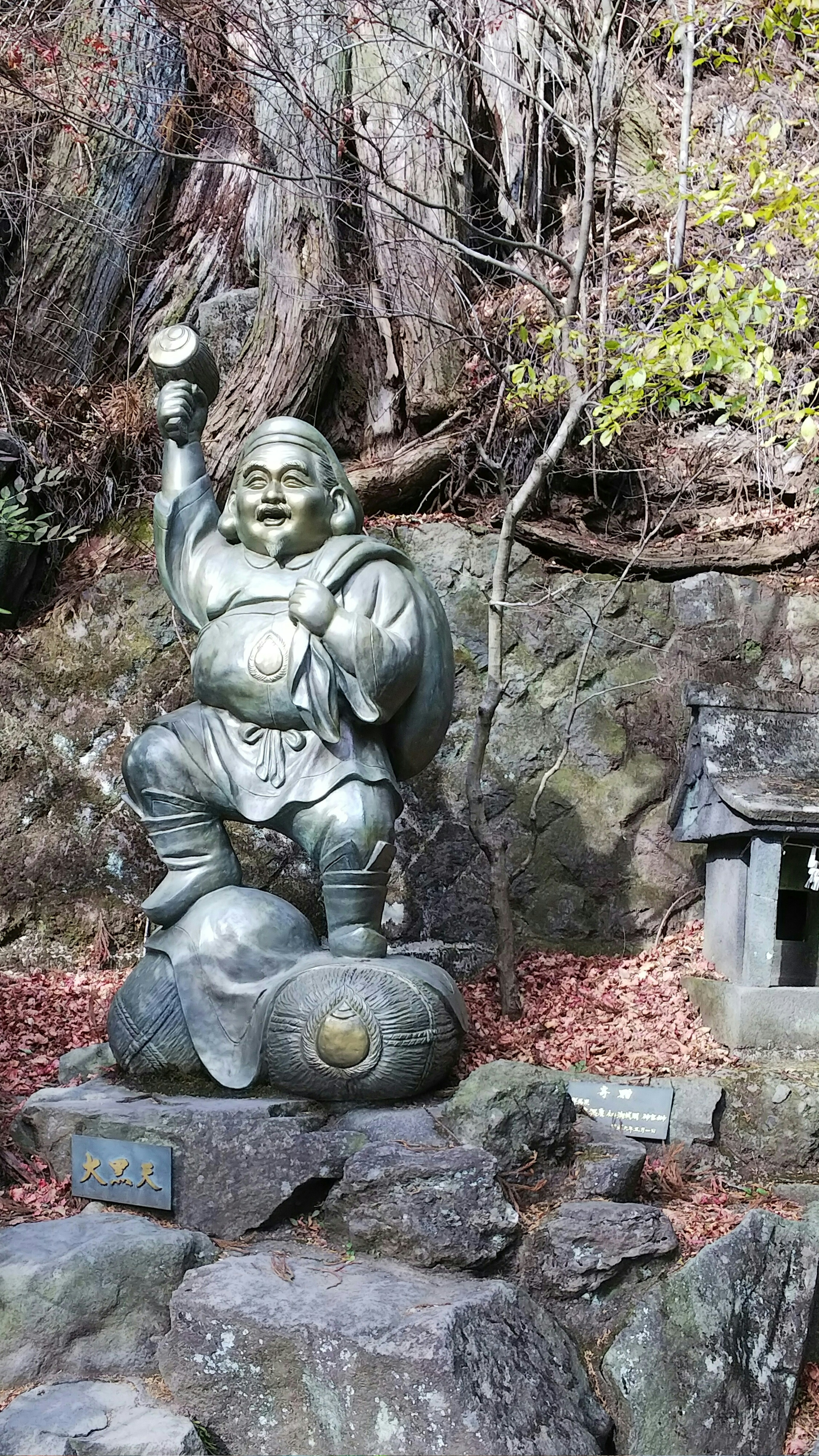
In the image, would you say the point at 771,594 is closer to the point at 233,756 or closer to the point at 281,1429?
the point at 233,756

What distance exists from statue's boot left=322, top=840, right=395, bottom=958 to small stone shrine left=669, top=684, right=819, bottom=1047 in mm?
2085

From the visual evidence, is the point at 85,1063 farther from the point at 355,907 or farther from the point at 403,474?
the point at 403,474

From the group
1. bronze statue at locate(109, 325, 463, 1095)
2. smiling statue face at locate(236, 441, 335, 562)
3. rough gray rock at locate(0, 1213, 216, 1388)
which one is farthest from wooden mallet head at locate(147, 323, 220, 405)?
rough gray rock at locate(0, 1213, 216, 1388)

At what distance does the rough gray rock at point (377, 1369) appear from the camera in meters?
2.99

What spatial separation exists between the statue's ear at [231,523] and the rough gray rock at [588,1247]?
2.85 m

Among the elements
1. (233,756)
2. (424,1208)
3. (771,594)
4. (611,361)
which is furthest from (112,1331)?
(771,594)

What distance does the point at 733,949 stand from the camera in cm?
600

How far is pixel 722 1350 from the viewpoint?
3.45 metres

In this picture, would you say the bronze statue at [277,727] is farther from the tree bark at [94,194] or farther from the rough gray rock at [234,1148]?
the tree bark at [94,194]

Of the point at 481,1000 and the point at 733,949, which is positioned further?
the point at 481,1000

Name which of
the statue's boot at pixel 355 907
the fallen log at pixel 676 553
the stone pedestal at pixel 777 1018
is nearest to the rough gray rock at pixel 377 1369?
the statue's boot at pixel 355 907

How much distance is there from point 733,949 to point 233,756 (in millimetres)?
2812

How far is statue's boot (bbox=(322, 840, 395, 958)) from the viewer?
4.43 metres

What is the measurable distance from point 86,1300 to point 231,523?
287cm
